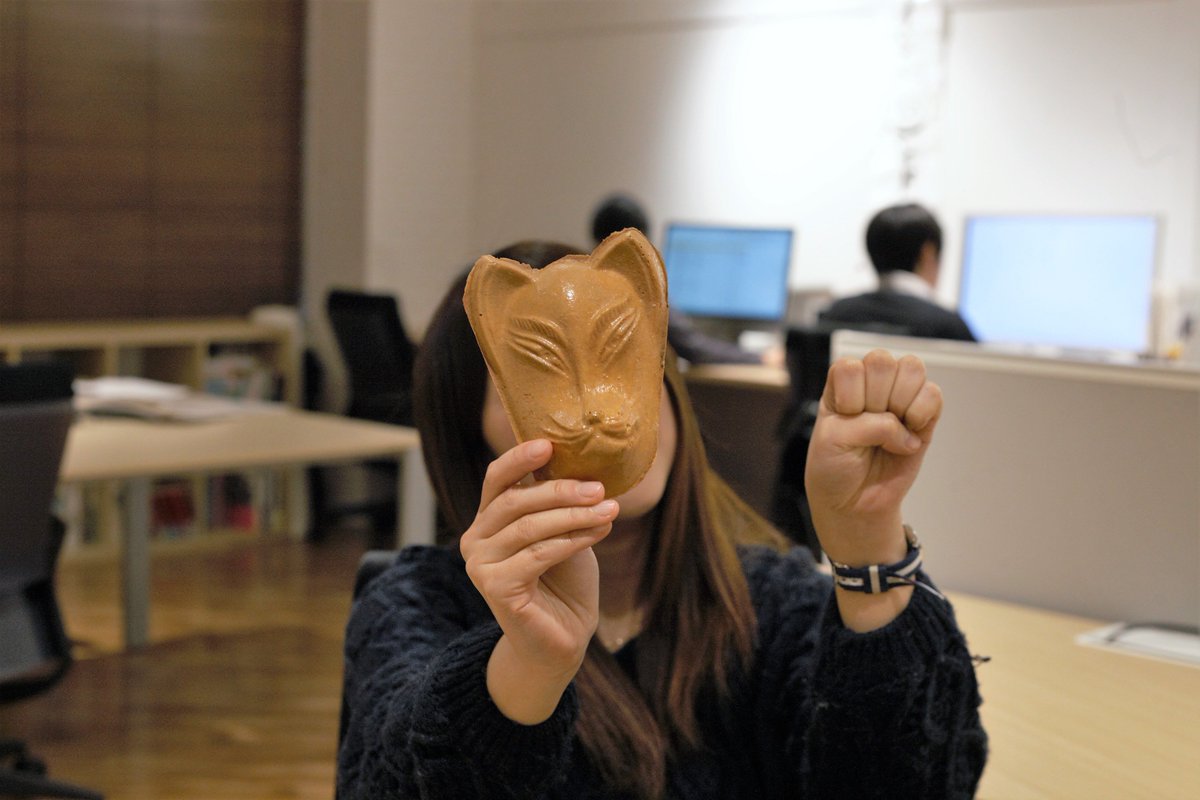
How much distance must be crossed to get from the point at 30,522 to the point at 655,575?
1.85 meters

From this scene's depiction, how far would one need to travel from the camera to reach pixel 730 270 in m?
5.18

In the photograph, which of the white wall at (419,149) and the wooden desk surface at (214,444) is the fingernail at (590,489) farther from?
the white wall at (419,149)

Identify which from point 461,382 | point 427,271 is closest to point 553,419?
point 461,382

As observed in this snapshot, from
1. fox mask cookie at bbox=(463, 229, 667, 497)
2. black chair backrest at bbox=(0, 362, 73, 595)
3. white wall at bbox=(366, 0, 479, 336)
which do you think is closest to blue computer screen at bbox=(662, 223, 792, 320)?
white wall at bbox=(366, 0, 479, 336)

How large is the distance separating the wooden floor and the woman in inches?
Result: 75.2

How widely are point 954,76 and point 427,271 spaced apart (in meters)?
2.55

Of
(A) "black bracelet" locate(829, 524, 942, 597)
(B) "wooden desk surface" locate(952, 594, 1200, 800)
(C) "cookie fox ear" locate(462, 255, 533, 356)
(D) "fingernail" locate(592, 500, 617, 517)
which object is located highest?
(C) "cookie fox ear" locate(462, 255, 533, 356)

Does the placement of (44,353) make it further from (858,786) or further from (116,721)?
(858,786)

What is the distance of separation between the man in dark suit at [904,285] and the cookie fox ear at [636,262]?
2.87 metres

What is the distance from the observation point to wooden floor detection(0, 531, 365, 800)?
10.2ft

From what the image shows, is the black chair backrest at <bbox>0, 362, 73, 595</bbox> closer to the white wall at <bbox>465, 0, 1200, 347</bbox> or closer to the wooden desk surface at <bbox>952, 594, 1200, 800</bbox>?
the wooden desk surface at <bbox>952, 594, 1200, 800</bbox>

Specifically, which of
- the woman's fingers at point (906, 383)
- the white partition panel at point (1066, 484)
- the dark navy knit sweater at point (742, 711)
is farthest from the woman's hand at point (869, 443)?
the white partition panel at point (1066, 484)

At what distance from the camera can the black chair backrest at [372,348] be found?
15.9ft

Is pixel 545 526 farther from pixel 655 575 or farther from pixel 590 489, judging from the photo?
pixel 655 575
